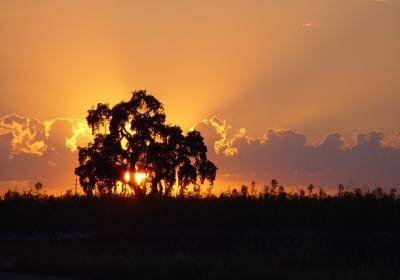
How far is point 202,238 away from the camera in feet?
96.3

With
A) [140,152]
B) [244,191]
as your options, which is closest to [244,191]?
[244,191]

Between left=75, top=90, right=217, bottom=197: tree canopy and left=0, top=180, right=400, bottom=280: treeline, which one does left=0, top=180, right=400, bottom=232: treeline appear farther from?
left=75, top=90, right=217, bottom=197: tree canopy

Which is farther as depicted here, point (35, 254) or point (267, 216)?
point (267, 216)

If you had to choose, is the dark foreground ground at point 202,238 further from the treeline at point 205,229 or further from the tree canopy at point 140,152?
the tree canopy at point 140,152

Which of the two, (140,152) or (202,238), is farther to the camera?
(140,152)

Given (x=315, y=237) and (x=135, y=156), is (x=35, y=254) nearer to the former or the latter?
(x=315, y=237)

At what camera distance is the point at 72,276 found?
18.9m

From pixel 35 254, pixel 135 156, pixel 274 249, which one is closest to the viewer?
pixel 35 254

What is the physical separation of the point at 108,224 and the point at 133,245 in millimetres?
6339

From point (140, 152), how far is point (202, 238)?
109 ft

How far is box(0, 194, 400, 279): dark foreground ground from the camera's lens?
18.7m

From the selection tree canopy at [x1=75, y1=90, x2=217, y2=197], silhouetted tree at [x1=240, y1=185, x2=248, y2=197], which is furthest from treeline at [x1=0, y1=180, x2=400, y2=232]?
tree canopy at [x1=75, y1=90, x2=217, y2=197]

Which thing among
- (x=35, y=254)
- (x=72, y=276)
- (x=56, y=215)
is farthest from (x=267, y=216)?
(x=72, y=276)

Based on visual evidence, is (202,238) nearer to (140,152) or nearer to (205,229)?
(205,229)
